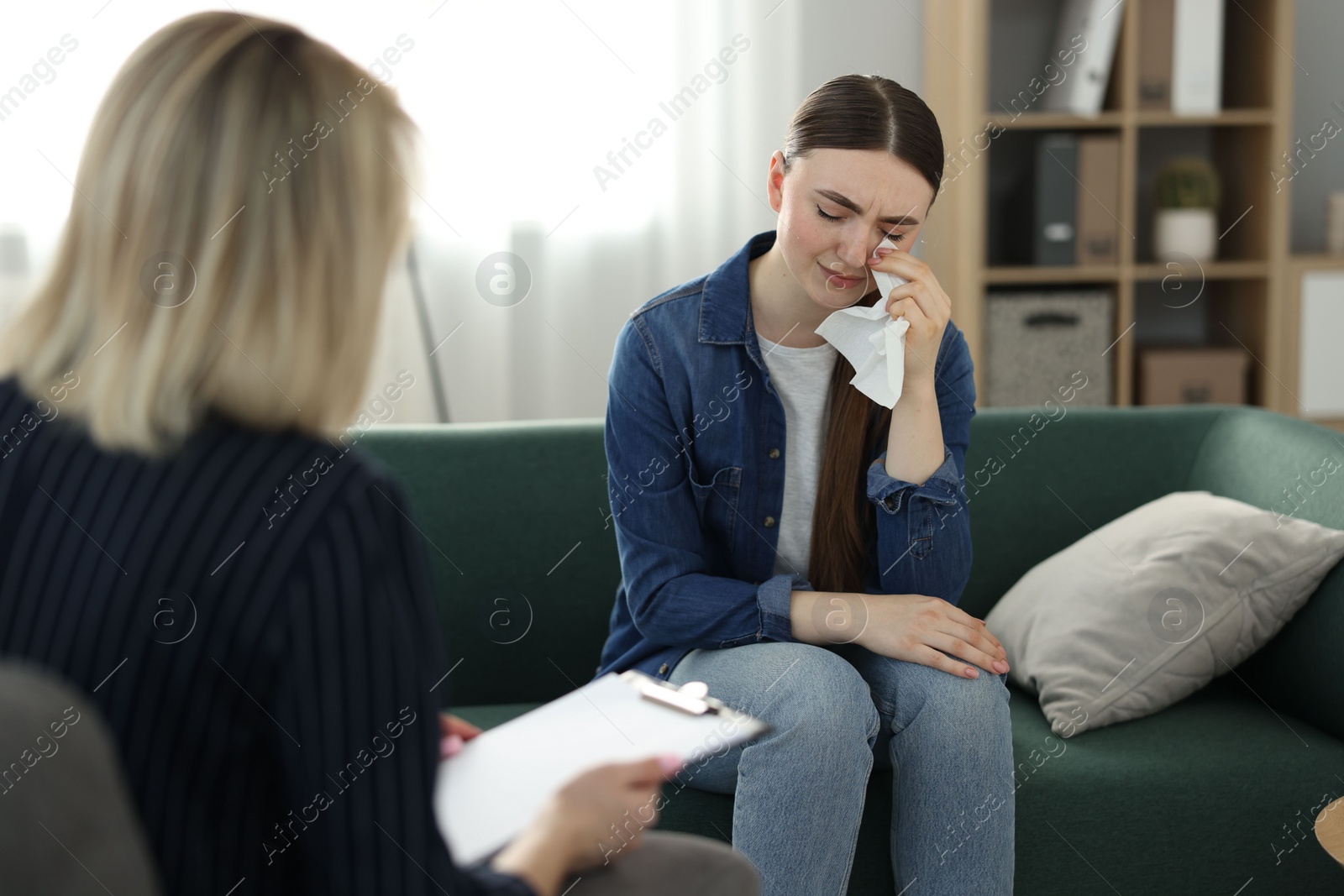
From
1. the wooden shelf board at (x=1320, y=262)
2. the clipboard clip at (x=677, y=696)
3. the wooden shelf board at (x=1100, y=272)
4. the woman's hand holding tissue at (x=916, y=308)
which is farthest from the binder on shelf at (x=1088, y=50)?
the clipboard clip at (x=677, y=696)

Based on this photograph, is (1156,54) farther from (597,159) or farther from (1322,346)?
(597,159)

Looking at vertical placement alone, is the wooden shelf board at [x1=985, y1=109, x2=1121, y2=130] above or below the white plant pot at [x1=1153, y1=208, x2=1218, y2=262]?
above

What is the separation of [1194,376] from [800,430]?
1822 millimetres

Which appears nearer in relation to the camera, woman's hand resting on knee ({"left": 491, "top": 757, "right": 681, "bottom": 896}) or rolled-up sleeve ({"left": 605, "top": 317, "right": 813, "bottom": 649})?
woman's hand resting on knee ({"left": 491, "top": 757, "right": 681, "bottom": 896})

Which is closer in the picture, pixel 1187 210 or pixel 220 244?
pixel 220 244

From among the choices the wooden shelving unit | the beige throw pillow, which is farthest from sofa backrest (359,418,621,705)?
the wooden shelving unit

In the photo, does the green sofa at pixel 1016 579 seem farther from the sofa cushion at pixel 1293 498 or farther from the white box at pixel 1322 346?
the white box at pixel 1322 346

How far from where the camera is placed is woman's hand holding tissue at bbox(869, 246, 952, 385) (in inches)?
55.3

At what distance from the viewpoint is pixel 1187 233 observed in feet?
9.51

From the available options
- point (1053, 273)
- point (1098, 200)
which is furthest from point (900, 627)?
point (1098, 200)

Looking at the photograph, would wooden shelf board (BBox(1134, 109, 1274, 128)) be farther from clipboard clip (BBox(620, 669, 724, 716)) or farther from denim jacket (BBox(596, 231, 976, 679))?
clipboard clip (BBox(620, 669, 724, 716))

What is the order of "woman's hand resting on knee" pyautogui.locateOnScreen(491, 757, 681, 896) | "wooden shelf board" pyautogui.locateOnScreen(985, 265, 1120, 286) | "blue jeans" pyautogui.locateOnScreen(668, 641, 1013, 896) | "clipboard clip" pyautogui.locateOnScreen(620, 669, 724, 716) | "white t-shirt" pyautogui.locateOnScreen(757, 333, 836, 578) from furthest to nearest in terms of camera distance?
"wooden shelf board" pyautogui.locateOnScreen(985, 265, 1120, 286)
"white t-shirt" pyautogui.locateOnScreen(757, 333, 836, 578)
"blue jeans" pyautogui.locateOnScreen(668, 641, 1013, 896)
"clipboard clip" pyautogui.locateOnScreen(620, 669, 724, 716)
"woman's hand resting on knee" pyautogui.locateOnScreen(491, 757, 681, 896)

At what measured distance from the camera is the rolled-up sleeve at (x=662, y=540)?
4.46 ft

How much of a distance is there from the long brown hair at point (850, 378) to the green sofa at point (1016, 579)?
280 millimetres
